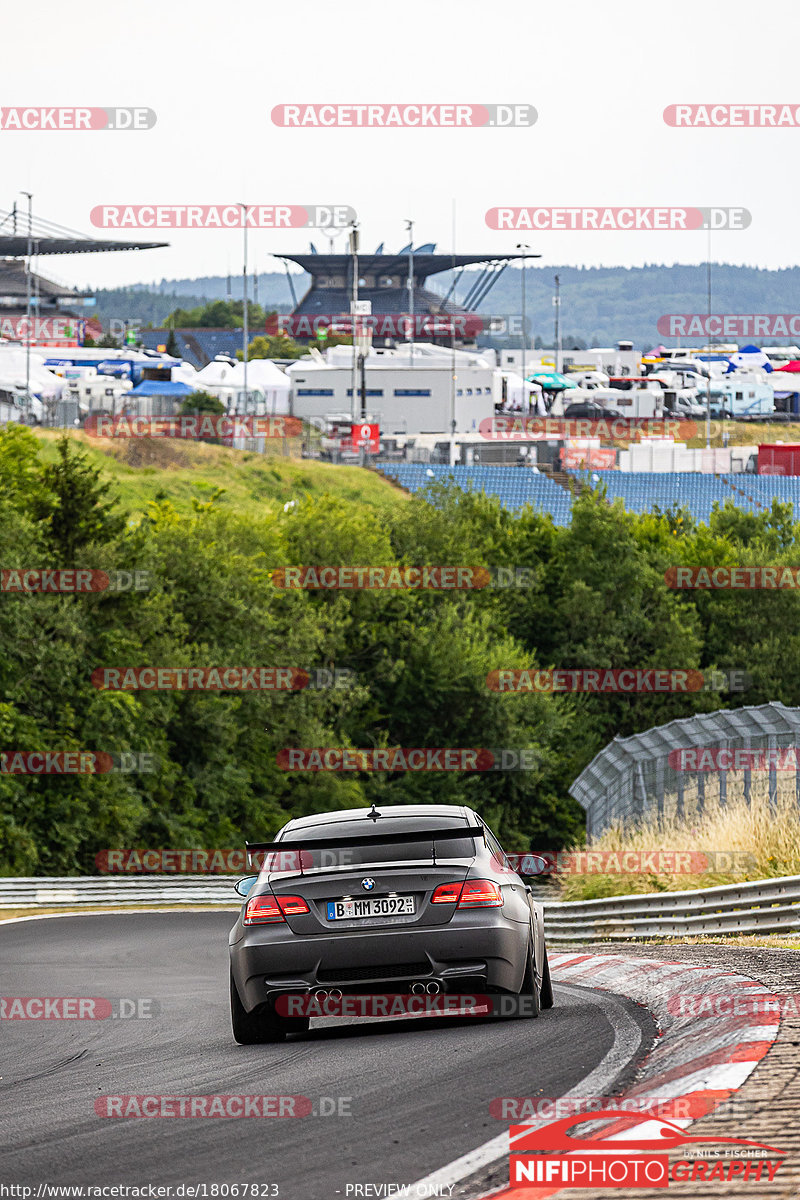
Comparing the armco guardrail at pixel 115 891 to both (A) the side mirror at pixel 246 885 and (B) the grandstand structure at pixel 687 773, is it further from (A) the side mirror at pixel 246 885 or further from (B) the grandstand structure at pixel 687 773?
(A) the side mirror at pixel 246 885

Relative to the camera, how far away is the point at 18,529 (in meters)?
39.4

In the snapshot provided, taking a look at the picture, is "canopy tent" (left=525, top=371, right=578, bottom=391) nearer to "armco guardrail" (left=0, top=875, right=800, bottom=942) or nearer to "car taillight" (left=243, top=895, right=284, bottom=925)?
"armco guardrail" (left=0, top=875, right=800, bottom=942)

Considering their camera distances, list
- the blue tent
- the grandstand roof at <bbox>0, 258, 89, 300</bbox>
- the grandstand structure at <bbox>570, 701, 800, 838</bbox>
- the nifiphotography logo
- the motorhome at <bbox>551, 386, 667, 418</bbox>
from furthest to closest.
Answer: the grandstand roof at <bbox>0, 258, 89, 300</bbox>, the motorhome at <bbox>551, 386, 667, 418</bbox>, the blue tent, the grandstand structure at <bbox>570, 701, 800, 838</bbox>, the nifiphotography logo

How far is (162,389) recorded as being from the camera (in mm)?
106938

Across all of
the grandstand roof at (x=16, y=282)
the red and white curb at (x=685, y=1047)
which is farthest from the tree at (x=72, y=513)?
the grandstand roof at (x=16, y=282)

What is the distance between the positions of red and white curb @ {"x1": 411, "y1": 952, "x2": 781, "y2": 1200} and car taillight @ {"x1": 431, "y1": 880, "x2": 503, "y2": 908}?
109 centimetres

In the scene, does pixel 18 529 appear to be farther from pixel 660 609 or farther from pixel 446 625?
pixel 660 609

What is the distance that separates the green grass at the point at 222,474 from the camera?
76250 millimetres

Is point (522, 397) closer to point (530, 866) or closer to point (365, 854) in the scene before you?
point (530, 866)

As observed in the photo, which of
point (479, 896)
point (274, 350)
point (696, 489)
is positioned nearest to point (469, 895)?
point (479, 896)

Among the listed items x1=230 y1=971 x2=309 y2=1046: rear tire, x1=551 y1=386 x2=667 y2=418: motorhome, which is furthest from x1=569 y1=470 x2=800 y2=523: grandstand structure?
x1=230 y1=971 x2=309 y2=1046: rear tire

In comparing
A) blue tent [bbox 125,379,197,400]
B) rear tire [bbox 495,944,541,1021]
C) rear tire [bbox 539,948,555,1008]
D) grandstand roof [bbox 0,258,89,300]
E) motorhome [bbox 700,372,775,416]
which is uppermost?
grandstand roof [bbox 0,258,89,300]

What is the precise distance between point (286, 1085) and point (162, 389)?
10217 cm

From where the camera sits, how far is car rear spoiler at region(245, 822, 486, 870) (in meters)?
8.66
